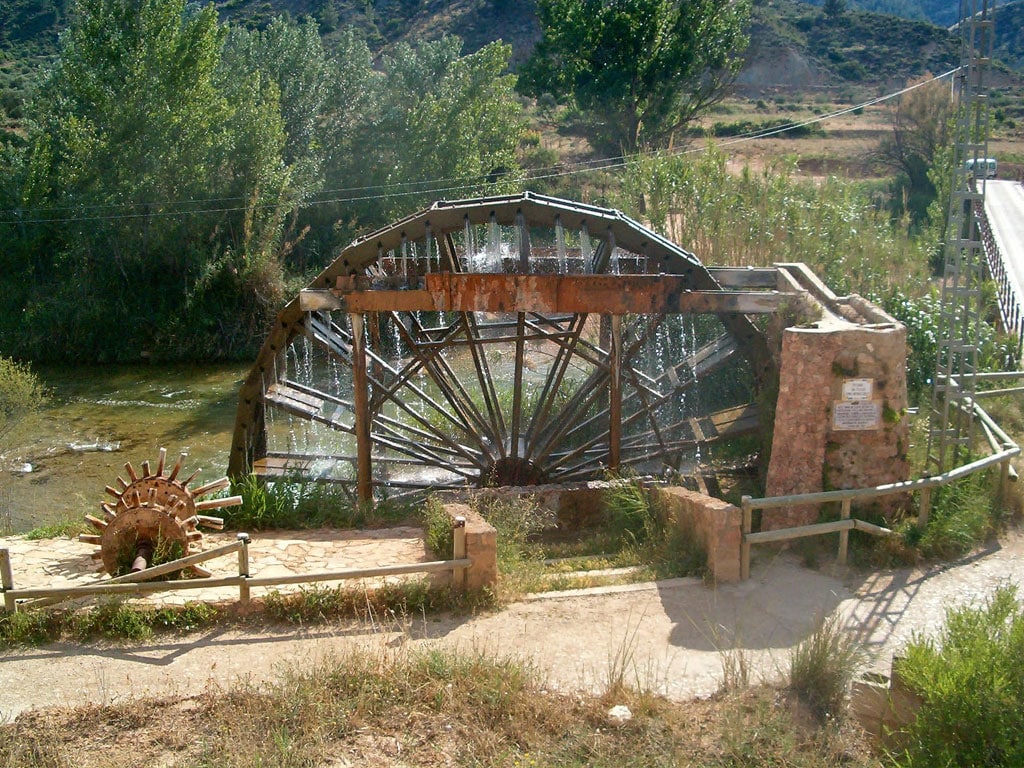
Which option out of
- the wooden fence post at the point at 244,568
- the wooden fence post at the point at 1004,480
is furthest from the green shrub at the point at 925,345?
the wooden fence post at the point at 244,568

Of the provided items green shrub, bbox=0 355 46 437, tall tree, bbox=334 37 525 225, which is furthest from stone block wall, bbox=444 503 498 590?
tall tree, bbox=334 37 525 225

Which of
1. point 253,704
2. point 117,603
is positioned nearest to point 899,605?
point 253,704

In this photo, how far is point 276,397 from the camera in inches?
421

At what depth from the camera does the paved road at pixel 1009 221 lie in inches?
706

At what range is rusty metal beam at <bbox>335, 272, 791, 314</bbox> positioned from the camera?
888cm

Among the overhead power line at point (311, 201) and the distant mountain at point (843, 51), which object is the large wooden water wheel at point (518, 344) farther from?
the distant mountain at point (843, 51)

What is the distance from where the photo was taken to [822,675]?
201 inches

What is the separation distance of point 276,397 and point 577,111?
979 inches

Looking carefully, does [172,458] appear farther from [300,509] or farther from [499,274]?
[499,274]

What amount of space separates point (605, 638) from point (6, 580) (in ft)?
12.5

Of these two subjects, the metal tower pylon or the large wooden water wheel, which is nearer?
the metal tower pylon

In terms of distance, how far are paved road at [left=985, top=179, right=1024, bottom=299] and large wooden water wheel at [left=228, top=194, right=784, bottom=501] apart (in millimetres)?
8041

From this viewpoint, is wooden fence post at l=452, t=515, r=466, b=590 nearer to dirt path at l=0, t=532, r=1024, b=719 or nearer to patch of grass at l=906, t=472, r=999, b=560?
dirt path at l=0, t=532, r=1024, b=719

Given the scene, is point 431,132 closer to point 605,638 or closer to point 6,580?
point 6,580
